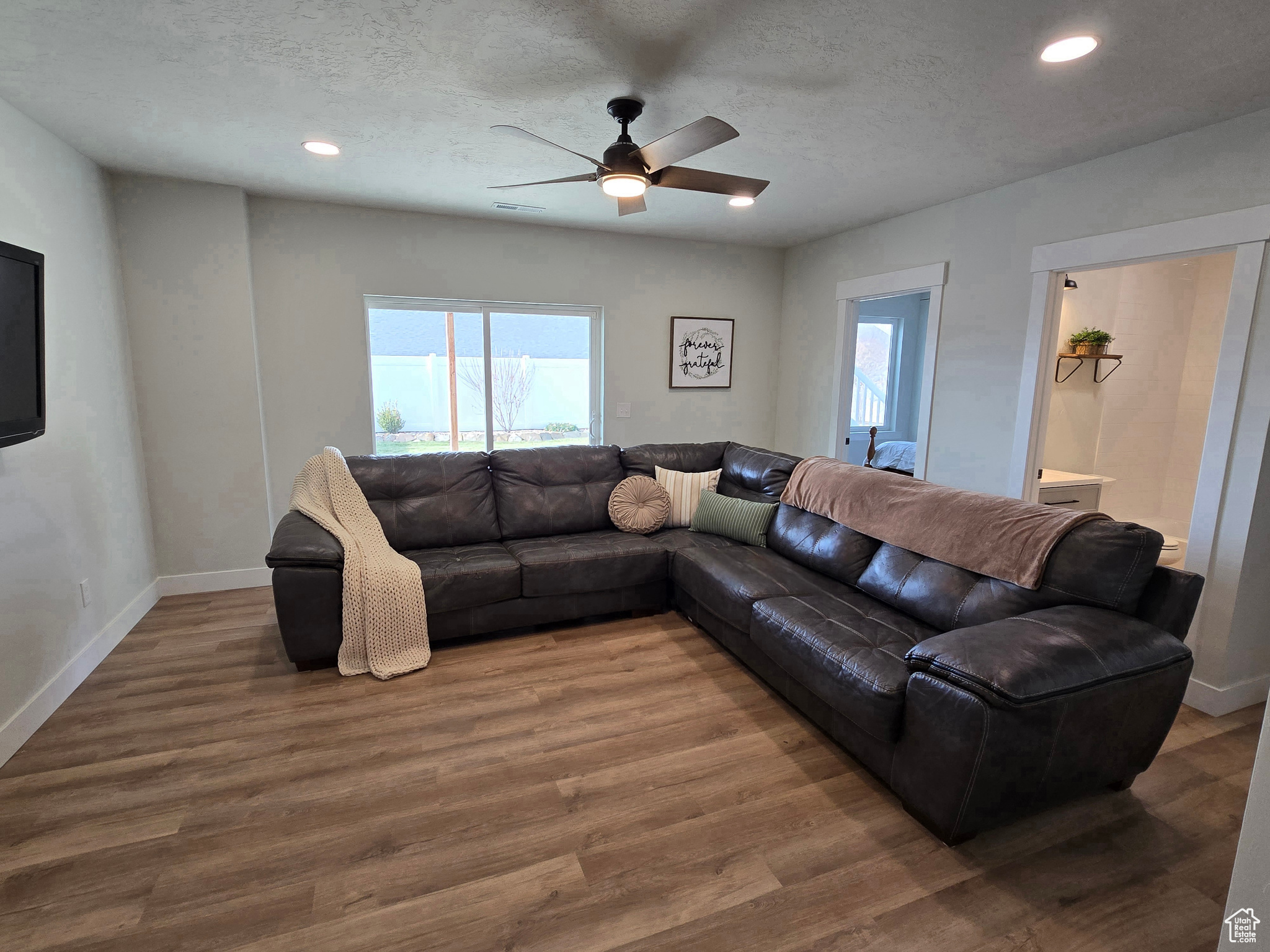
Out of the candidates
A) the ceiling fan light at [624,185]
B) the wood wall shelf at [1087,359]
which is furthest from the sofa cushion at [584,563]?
the wood wall shelf at [1087,359]

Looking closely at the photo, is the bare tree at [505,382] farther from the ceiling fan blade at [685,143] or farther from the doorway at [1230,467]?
the doorway at [1230,467]

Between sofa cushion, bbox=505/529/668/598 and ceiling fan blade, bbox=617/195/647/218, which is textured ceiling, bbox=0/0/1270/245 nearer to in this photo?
ceiling fan blade, bbox=617/195/647/218

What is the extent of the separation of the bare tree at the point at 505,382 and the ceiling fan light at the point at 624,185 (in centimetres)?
245

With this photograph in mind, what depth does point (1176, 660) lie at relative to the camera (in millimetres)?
1885

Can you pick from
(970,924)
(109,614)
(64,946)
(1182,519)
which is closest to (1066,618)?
(970,924)

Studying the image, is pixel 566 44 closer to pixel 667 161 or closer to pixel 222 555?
pixel 667 161

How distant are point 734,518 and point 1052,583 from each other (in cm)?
170

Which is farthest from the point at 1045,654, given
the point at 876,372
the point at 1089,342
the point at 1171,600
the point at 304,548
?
the point at 876,372

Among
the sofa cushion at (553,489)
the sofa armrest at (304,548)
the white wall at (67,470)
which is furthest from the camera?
the sofa cushion at (553,489)

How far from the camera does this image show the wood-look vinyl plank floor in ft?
5.17

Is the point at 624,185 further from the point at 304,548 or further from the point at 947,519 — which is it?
the point at 304,548

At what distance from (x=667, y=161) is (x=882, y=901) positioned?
8.32 ft

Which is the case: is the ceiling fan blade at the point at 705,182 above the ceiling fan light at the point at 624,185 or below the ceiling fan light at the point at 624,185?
above

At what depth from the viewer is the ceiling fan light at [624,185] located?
2.36m
